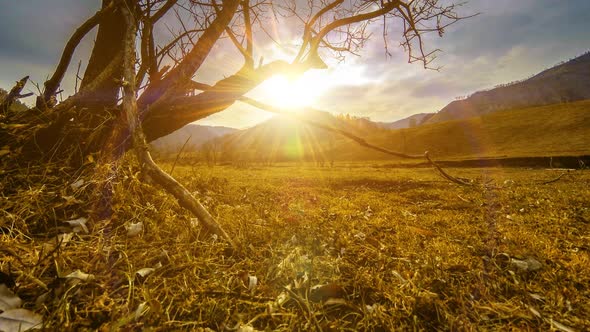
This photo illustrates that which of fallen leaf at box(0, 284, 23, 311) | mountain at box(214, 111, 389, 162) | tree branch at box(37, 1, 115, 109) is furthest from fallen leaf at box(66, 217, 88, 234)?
mountain at box(214, 111, 389, 162)

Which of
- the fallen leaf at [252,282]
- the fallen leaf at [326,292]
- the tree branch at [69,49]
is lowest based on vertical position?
the fallen leaf at [326,292]

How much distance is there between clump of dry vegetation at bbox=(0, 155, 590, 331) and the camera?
1650 millimetres

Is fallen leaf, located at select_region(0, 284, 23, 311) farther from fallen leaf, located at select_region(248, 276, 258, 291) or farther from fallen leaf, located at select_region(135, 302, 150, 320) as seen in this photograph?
fallen leaf, located at select_region(248, 276, 258, 291)

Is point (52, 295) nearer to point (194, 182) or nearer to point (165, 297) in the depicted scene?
point (165, 297)

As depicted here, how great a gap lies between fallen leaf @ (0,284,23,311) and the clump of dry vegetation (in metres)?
0.05

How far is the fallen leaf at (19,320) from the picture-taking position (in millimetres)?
1324

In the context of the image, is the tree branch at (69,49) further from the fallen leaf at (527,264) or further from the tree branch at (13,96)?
the fallen leaf at (527,264)

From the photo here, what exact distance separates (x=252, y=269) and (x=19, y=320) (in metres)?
1.42

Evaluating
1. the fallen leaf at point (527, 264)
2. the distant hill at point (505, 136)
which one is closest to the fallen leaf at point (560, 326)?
the fallen leaf at point (527, 264)

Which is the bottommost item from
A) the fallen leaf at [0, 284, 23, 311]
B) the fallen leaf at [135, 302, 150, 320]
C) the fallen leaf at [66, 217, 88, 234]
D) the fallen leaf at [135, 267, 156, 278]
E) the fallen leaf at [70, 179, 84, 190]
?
the fallen leaf at [135, 302, 150, 320]

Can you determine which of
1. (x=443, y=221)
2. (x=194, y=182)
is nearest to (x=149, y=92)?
(x=194, y=182)

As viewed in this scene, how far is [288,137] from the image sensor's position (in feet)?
573

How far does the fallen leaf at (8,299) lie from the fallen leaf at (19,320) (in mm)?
143

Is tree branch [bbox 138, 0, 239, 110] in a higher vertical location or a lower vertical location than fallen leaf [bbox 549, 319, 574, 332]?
higher
